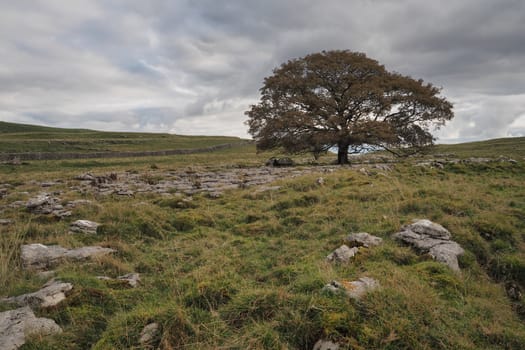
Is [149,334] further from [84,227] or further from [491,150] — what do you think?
[491,150]

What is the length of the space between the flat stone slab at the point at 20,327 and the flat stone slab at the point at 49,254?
6.28 ft

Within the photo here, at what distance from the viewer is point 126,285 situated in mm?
5016

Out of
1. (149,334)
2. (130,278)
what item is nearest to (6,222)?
(130,278)

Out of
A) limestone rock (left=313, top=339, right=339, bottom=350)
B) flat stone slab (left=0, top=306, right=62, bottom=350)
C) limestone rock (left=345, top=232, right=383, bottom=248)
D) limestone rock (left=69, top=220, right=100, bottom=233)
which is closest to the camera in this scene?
limestone rock (left=313, top=339, right=339, bottom=350)

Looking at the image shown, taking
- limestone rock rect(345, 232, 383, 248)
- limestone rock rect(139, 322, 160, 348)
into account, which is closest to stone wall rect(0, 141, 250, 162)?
limestone rock rect(139, 322, 160, 348)

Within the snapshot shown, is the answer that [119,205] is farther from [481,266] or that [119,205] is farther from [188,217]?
[481,266]

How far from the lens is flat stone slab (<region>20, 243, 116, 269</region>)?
5.70 metres

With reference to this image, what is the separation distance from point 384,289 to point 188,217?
6138mm

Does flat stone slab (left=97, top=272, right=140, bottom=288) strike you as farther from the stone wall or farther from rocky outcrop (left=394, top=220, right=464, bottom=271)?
the stone wall

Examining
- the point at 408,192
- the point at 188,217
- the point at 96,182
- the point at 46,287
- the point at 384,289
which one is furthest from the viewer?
the point at 96,182

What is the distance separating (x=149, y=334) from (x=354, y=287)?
2760 millimetres

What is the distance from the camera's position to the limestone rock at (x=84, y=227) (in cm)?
757

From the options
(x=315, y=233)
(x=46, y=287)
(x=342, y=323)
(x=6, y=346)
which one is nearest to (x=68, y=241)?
(x=46, y=287)

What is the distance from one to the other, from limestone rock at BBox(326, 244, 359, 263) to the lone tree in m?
17.3
